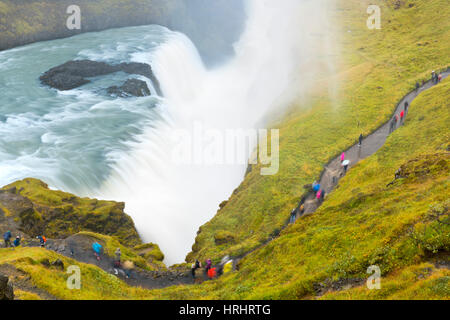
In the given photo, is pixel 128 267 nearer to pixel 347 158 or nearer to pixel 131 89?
pixel 347 158

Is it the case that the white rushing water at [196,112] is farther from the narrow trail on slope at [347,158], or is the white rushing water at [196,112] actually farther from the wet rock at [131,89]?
the narrow trail on slope at [347,158]

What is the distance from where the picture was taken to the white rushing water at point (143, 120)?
131 feet

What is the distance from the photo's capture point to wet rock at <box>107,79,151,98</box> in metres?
61.2

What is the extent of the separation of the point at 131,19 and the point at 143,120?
2510 inches

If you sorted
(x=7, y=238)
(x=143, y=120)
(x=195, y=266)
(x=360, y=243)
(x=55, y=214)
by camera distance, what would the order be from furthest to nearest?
(x=143, y=120) → (x=55, y=214) → (x=195, y=266) → (x=7, y=238) → (x=360, y=243)

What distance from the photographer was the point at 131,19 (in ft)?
342

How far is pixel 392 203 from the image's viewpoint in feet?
71.9

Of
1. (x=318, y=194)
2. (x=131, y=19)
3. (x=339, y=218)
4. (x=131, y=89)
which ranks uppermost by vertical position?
(x=131, y=19)

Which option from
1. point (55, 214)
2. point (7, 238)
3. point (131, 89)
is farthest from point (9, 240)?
point (131, 89)

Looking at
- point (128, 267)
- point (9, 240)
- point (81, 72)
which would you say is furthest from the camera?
point (81, 72)

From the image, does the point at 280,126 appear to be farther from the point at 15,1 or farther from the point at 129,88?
the point at 15,1

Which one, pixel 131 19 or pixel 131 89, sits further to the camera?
pixel 131 19

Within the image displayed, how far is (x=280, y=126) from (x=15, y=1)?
75748 millimetres

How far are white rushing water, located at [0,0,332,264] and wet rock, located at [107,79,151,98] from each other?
1725 mm
